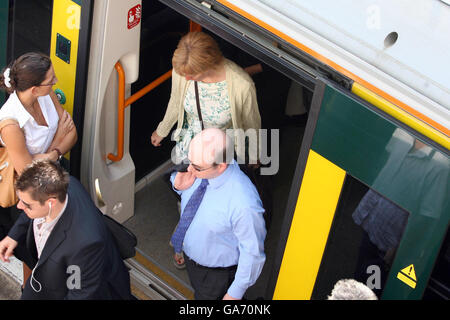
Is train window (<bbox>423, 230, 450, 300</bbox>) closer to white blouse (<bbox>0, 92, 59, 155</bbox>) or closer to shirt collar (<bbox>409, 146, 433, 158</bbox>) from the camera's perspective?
shirt collar (<bbox>409, 146, 433, 158</bbox>)

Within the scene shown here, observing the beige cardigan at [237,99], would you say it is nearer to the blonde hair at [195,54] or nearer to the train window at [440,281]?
the blonde hair at [195,54]

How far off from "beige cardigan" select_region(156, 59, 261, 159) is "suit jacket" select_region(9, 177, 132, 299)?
856mm

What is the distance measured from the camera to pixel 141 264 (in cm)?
438

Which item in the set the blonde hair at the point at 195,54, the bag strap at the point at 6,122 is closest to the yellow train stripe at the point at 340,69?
the blonde hair at the point at 195,54

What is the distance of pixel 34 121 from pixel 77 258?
33.8 inches

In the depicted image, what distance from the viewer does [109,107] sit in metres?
4.16

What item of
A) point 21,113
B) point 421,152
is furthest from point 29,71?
point 421,152

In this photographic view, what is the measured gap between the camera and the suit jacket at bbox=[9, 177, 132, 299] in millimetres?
3221

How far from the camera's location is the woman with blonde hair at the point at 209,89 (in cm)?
363

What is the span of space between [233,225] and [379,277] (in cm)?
72

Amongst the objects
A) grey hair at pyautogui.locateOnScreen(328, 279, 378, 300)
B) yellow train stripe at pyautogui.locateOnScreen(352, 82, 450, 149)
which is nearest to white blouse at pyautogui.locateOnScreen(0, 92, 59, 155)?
yellow train stripe at pyautogui.locateOnScreen(352, 82, 450, 149)

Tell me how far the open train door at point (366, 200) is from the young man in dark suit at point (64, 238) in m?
0.88

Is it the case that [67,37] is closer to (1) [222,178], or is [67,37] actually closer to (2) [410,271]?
(1) [222,178]
